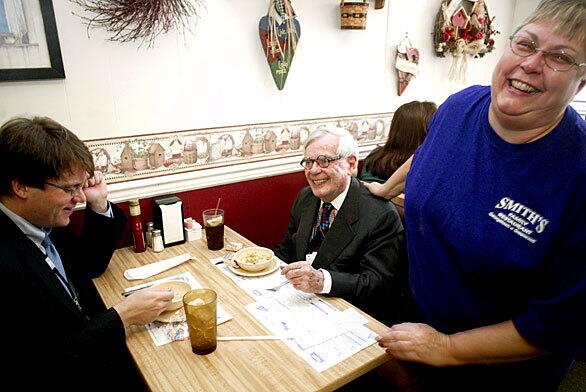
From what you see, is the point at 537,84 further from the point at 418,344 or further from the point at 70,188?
the point at 70,188

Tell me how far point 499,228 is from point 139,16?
5.72ft

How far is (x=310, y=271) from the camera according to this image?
1.43 m

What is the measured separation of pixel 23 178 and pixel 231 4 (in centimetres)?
142

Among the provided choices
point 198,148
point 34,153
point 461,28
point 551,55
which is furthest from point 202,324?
point 461,28

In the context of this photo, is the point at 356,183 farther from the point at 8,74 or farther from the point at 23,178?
the point at 8,74

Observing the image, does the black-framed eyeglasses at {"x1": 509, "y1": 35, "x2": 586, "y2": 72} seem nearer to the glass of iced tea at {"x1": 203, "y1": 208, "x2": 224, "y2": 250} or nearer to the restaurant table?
the restaurant table

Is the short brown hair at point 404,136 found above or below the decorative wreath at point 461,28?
below

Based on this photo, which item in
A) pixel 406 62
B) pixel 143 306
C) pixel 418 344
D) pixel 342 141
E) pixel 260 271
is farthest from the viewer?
pixel 406 62

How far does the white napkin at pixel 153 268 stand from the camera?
63.1 inches

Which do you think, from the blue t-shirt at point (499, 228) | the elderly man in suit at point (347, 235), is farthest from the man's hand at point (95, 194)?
the blue t-shirt at point (499, 228)

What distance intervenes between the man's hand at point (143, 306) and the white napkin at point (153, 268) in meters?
0.35

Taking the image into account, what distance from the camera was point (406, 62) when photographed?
296 centimetres

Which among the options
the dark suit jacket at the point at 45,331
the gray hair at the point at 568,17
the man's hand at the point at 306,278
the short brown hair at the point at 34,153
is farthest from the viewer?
the man's hand at the point at 306,278

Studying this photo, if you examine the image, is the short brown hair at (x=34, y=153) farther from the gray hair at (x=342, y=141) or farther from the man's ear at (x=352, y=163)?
the man's ear at (x=352, y=163)
